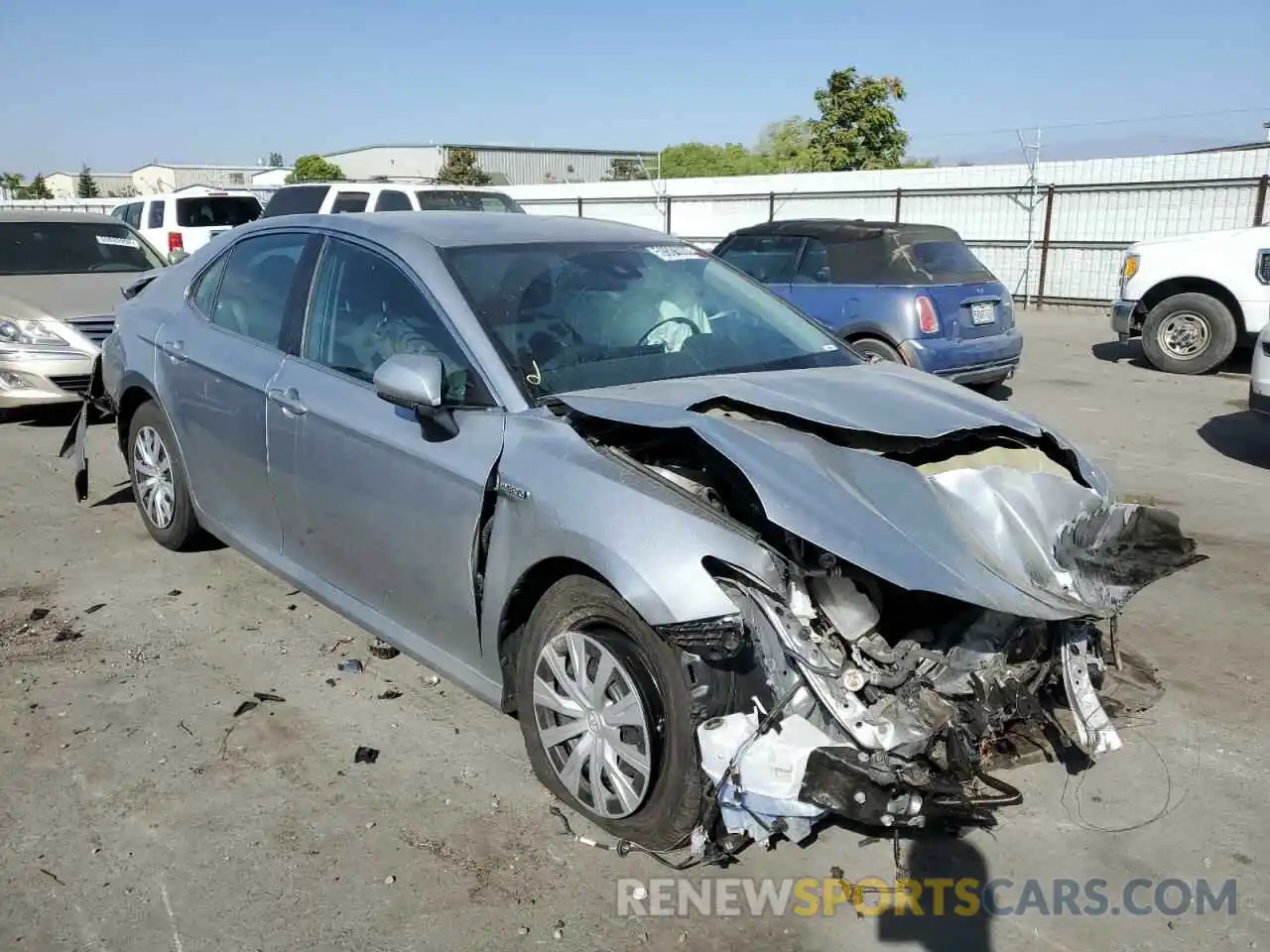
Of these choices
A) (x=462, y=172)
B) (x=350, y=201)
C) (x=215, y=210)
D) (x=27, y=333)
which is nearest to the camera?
(x=27, y=333)

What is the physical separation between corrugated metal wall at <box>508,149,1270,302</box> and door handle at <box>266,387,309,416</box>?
51.6 feet

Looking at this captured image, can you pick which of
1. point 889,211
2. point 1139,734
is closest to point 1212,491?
point 1139,734

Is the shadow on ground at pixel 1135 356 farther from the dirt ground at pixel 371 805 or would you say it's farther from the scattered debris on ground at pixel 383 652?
the scattered debris on ground at pixel 383 652

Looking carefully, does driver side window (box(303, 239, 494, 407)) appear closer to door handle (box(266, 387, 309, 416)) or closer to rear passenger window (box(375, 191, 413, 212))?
door handle (box(266, 387, 309, 416))

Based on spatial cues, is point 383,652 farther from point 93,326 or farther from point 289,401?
point 93,326

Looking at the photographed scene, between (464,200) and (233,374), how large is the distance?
32.4 feet

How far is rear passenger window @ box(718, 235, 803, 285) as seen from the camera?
9.79 m

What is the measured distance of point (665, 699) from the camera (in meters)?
2.83

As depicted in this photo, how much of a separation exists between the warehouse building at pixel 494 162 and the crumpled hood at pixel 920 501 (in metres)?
57.5

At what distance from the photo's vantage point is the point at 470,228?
4.12 metres

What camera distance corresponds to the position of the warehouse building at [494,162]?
61.5 metres

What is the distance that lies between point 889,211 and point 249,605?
57.8 ft

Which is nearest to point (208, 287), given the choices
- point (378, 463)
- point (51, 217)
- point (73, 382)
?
point (378, 463)

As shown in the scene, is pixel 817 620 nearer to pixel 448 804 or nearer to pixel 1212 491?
pixel 448 804
